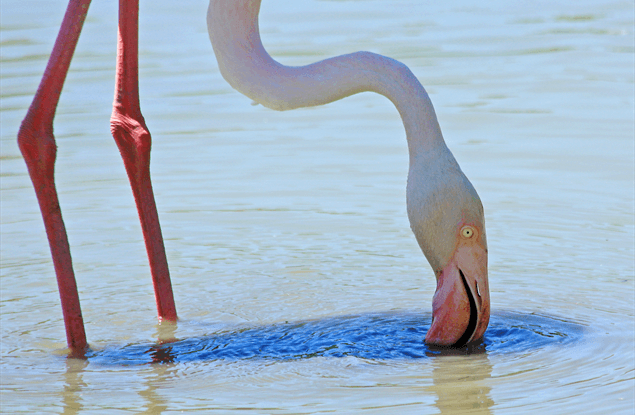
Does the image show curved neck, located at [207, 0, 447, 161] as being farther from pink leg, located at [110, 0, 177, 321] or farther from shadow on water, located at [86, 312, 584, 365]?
shadow on water, located at [86, 312, 584, 365]

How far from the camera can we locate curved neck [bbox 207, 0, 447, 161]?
474 centimetres

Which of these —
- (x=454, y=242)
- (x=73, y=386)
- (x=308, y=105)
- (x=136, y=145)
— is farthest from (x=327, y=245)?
(x=73, y=386)

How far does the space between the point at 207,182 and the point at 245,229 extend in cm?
118

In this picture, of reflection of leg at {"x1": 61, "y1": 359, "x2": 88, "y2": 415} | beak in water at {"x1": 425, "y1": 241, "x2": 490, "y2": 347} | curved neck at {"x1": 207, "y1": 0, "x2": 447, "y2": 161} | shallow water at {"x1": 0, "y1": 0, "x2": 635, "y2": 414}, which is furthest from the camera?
curved neck at {"x1": 207, "y1": 0, "x2": 447, "y2": 161}

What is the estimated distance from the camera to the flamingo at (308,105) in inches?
182

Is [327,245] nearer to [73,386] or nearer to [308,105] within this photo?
[308,105]

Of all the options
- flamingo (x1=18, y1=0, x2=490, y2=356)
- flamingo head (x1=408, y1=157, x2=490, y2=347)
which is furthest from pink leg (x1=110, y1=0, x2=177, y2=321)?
flamingo head (x1=408, y1=157, x2=490, y2=347)

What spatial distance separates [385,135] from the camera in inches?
356

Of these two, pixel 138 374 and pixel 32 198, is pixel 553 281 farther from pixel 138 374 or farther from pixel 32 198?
pixel 32 198

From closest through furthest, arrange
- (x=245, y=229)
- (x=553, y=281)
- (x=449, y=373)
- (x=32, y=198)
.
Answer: (x=449, y=373)
(x=553, y=281)
(x=245, y=229)
(x=32, y=198)

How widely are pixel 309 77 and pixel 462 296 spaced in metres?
1.17

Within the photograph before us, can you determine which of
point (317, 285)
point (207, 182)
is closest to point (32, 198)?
point (207, 182)

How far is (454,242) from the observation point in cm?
464

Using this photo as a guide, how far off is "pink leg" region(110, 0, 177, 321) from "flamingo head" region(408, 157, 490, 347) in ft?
4.38
